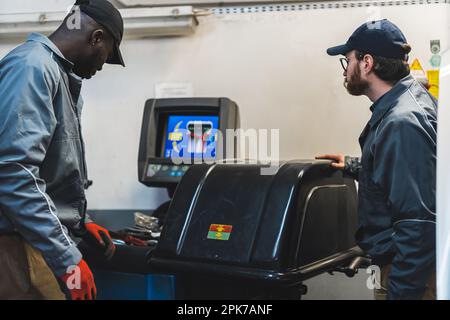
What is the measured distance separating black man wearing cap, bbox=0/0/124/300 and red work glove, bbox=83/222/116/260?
13.1 inches

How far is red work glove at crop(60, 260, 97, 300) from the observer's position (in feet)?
5.30

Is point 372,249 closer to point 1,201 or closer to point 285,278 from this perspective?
point 285,278

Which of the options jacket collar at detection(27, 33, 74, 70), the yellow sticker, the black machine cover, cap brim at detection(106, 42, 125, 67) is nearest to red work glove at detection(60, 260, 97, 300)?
the black machine cover

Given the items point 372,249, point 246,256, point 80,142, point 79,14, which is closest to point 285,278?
point 246,256

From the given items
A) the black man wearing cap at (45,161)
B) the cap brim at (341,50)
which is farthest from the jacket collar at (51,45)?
the cap brim at (341,50)

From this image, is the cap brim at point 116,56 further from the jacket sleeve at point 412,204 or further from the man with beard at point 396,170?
the jacket sleeve at point 412,204

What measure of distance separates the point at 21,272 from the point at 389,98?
1339 mm

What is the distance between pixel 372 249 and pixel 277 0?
167cm

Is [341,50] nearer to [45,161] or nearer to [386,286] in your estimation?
[386,286]

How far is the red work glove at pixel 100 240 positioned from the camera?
2.18 m

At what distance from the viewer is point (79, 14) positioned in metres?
1.88

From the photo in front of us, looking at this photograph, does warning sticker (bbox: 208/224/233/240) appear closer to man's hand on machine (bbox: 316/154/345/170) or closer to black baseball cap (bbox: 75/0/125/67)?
man's hand on machine (bbox: 316/154/345/170)

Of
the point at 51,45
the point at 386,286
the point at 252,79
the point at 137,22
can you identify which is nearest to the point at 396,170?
the point at 386,286

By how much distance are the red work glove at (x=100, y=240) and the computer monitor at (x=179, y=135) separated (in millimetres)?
552
